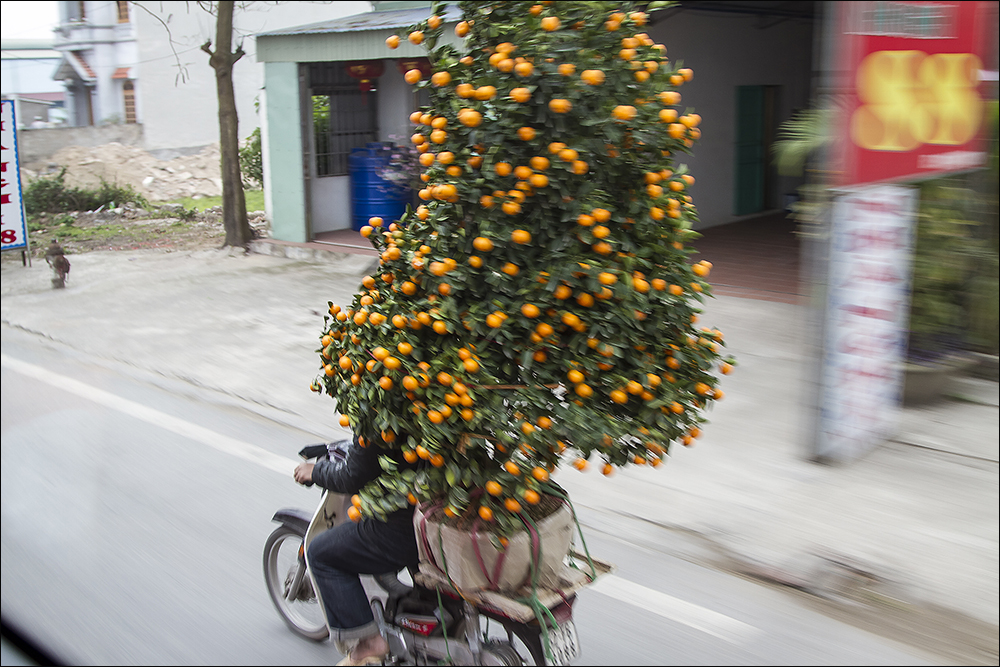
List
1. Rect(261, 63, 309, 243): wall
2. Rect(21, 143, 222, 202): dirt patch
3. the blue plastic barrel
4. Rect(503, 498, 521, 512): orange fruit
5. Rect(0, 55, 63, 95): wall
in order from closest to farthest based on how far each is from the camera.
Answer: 1. Rect(503, 498, 521, 512): orange fruit
2. Rect(261, 63, 309, 243): wall
3. the blue plastic barrel
4. Rect(21, 143, 222, 202): dirt patch
5. Rect(0, 55, 63, 95): wall

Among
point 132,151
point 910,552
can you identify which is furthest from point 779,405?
point 132,151

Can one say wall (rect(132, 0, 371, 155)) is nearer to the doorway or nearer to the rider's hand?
the doorway

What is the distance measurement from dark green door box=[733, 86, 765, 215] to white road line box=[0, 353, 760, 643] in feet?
36.9

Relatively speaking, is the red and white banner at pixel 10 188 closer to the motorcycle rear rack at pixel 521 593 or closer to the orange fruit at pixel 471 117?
the motorcycle rear rack at pixel 521 593

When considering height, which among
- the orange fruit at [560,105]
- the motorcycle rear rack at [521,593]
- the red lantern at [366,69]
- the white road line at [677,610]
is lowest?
the white road line at [677,610]

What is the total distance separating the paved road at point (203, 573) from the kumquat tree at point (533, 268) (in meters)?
1.56

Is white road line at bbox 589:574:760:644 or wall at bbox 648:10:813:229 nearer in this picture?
white road line at bbox 589:574:760:644

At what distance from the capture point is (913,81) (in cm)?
479

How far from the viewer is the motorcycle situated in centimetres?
271

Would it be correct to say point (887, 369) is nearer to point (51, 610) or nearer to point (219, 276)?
point (51, 610)

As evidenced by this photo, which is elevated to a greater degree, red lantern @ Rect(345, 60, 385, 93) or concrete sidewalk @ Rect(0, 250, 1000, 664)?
red lantern @ Rect(345, 60, 385, 93)

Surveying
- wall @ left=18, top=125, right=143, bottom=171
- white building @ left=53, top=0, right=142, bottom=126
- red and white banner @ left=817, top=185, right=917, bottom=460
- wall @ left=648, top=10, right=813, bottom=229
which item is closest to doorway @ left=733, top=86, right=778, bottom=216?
wall @ left=648, top=10, right=813, bottom=229

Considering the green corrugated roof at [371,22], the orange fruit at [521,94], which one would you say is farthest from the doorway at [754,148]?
the orange fruit at [521,94]

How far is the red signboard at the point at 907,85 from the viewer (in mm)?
4637
